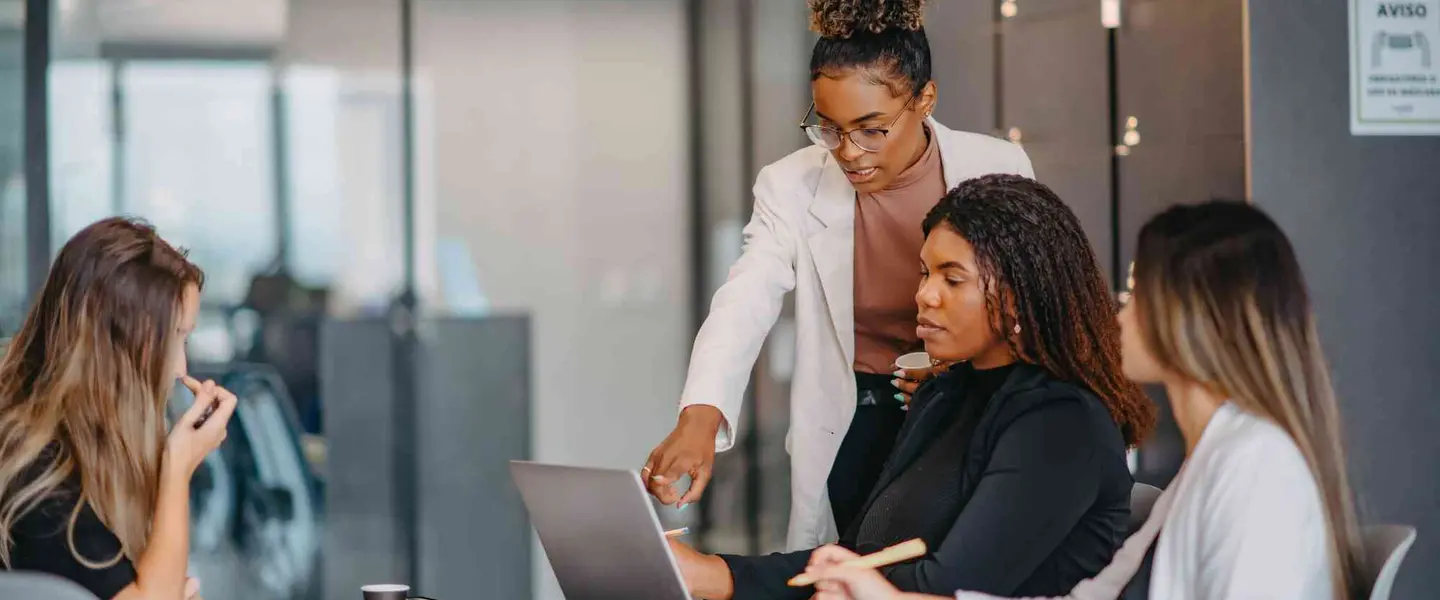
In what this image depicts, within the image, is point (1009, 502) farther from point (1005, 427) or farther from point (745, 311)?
point (745, 311)

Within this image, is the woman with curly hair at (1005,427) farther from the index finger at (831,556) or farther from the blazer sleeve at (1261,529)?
the blazer sleeve at (1261,529)

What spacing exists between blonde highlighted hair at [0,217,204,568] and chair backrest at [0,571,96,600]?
0.33 metres

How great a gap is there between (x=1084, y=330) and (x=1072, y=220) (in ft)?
0.51

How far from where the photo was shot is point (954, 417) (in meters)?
2.06

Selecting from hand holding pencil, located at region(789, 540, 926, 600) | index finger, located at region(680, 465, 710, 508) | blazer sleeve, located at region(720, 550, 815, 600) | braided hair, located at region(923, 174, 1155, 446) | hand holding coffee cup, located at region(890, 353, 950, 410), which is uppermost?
braided hair, located at region(923, 174, 1155, 446)

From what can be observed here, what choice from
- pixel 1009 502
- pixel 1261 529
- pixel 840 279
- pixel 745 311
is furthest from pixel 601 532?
pixel 840 279

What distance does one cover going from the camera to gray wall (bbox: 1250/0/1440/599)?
3219 mm

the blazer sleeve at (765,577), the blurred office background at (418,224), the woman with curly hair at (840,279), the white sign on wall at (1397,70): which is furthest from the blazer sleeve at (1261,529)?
the blurred office background at (418,224)

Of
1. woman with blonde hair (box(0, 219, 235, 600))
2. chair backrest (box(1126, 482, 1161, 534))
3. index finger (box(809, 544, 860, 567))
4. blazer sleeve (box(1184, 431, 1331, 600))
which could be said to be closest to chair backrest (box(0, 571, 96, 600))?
woman with blonde hair (box(0, 219, 235, 600))

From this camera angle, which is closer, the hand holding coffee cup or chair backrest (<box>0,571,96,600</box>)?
chair backrest (<box>0,571,96,600</box>)

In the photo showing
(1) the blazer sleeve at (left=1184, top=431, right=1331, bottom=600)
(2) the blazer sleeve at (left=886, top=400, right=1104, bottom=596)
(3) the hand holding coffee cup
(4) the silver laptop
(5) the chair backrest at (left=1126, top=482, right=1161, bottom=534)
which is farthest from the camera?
(3) the hand holding coffee cup

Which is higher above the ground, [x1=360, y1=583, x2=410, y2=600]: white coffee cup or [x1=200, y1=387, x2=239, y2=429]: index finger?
[x1=200, y1=387, x2=239, y2=429]: index finger

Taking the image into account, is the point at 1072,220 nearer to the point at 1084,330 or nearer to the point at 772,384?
the point at 1084,330

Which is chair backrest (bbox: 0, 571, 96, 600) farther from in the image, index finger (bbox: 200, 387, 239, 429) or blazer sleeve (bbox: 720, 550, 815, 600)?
blazer sleeve (bbox: 720, 550, 815, 600)
